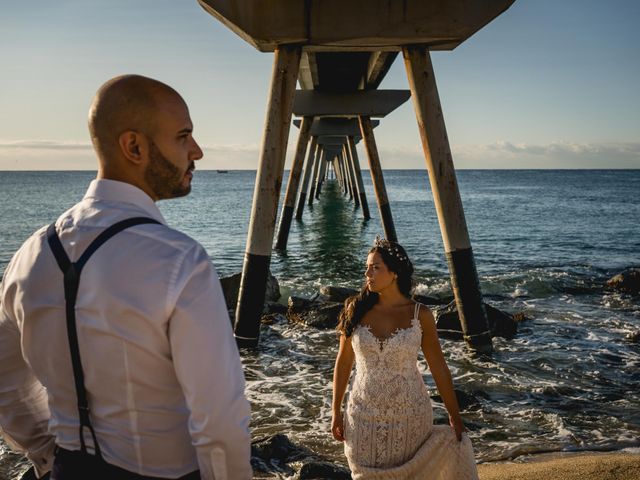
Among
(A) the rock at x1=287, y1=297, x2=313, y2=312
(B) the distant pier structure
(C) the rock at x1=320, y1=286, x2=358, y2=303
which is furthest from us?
(C) the rock at x1=320, y1=286, x2=358, y2=303

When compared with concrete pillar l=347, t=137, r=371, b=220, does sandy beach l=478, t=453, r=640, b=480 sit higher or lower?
lower

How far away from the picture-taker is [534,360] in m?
7.29

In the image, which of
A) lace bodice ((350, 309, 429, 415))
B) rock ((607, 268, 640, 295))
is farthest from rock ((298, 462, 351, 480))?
rock ((607, 268, 640, 295))

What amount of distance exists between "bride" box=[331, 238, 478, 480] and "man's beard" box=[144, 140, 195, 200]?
1.83m

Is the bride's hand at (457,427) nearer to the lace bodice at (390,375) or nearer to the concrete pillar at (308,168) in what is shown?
the lace bodice at (390,375)

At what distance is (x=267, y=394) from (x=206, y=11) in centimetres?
456

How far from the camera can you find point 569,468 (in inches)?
164

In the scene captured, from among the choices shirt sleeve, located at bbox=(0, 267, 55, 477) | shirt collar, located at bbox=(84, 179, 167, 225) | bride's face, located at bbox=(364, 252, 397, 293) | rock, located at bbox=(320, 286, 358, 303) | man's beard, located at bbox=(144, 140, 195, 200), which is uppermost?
man's beard, located at bbox=(144, 140, 195, 200)

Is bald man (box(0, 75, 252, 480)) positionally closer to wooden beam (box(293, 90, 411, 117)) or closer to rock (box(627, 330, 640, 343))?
rock (box(627, 330, 640, 343))

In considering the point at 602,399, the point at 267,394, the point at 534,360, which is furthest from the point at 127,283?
the point at 534,360

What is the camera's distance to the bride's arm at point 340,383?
3186 mm

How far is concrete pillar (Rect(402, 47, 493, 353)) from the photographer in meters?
6.80

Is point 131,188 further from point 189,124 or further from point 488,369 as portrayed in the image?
point 488,369

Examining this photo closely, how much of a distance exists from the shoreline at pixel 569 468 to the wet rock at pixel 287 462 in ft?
3.61
